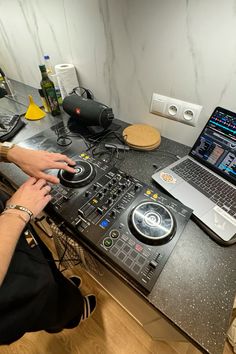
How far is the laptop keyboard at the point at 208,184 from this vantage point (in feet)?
2.09

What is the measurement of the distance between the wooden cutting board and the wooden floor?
3.48ft

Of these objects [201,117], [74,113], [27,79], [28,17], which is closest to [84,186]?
[74,113]

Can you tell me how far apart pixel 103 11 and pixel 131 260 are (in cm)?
103

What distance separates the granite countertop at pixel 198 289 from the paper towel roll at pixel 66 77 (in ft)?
3.43

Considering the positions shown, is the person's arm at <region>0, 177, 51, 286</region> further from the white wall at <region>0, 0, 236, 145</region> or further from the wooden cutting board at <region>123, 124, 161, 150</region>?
the white wall at <region>0, 0, 236, 145</region>

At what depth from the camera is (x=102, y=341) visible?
1.06m

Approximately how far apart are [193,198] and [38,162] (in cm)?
61

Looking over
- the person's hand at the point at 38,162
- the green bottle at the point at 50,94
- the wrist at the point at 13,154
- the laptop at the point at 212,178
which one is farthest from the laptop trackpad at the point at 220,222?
the green bottle at the point at 50,94

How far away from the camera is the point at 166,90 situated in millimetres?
835

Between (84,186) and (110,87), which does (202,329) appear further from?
(110,87)

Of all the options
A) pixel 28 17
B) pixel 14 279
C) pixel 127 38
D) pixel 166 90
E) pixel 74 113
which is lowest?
pixel 14 279

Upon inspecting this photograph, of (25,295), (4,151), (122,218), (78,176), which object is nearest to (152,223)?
(122,218)

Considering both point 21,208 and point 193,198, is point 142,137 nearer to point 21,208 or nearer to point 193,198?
point 193,198

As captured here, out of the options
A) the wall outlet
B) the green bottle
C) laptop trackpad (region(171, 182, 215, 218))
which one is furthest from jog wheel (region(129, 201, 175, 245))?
the green bottle
